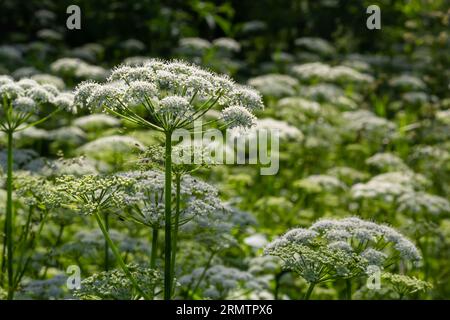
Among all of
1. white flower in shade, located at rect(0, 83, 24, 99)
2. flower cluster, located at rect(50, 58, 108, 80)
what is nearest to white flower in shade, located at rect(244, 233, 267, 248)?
white flower in shade, located at rect(0, 83, 24, 99)

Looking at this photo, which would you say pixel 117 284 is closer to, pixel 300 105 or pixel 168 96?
pixel 168 96

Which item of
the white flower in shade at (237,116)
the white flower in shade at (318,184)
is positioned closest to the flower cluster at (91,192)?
the white flower in shade at (237,116)

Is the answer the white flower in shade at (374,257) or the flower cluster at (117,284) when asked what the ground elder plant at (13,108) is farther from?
the white flower in shade at (374,257)

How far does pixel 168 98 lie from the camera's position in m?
4.75

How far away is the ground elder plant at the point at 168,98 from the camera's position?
15.9ft

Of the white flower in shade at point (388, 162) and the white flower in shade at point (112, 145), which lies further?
the white flower in shade at point (388, 162)

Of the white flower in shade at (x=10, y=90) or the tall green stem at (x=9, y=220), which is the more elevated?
the white flower in shade at (x=10, y=90)

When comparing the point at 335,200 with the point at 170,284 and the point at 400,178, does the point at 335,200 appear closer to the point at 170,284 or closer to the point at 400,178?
the point at 400,178

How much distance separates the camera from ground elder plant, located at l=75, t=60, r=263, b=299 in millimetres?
4832

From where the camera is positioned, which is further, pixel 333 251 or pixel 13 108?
pixel 13 108

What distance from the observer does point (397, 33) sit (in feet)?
54.0

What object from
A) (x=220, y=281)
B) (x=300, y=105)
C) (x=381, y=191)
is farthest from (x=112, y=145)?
(x=300, y=105)
